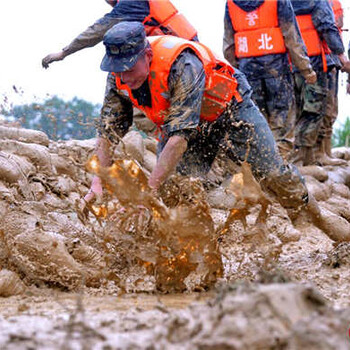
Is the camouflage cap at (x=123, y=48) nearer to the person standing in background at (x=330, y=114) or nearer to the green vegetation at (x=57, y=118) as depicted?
the green vegetation at (x=57, y=118)

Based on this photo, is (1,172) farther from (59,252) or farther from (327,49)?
(327,49)

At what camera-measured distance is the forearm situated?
2938mm

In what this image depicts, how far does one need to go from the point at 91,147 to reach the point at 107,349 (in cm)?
441

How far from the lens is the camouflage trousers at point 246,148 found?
354 centimetres

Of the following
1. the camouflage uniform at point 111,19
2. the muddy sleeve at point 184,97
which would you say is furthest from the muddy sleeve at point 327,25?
Answer: the muddy sleeve at point 184,97

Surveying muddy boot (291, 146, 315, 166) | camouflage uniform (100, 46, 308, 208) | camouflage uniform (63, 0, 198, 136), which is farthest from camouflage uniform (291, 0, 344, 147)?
camouflage uniform (100, 46, 308, 208)

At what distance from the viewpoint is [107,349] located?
4.94 feet

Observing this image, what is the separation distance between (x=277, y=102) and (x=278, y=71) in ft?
0.96

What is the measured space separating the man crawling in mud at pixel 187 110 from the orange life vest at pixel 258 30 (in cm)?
207

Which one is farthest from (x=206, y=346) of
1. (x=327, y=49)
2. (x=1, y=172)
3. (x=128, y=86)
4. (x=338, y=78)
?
(x=338, y=78)

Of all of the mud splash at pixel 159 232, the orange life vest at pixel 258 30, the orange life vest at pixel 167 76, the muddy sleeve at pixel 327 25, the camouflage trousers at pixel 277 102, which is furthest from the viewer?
the muddy sleeve at pixel 327 25

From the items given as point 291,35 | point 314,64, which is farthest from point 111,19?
point 314,64

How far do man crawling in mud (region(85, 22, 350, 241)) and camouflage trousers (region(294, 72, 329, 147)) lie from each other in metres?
2.68

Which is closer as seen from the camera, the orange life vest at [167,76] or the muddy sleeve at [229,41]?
the orange life vest at [167,76]
